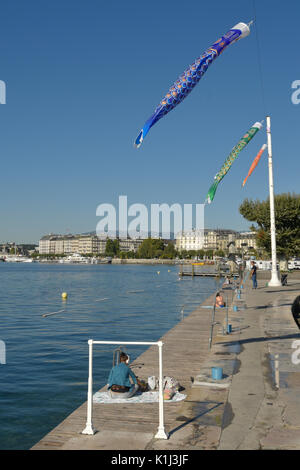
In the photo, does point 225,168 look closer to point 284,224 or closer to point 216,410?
point 216,410

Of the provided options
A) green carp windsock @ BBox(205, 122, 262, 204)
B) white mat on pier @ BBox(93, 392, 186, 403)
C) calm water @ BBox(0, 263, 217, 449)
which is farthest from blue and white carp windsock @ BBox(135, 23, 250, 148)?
green carp windsock @ BBox(205, 122, 262, 204)

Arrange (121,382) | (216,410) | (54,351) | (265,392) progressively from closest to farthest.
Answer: (216,410)
(265,392)
(121,382)
(54,351)

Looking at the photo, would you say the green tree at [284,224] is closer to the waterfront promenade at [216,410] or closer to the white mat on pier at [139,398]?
the waterfront promenade at [216,410]

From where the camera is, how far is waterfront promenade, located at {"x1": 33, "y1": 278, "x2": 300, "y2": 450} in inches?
316

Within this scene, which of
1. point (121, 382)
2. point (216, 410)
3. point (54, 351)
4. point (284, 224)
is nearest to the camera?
point (216, 410)

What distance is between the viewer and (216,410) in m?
9.62

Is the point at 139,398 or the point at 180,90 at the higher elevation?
the point at 180,90

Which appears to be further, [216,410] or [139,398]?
[139,398]

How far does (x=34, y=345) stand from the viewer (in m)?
24.1

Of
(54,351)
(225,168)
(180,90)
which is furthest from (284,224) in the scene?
(180,90)

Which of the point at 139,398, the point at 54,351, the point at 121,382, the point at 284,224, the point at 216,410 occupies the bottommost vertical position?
the point at 54,351

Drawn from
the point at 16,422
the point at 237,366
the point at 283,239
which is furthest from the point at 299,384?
the point at 283,239

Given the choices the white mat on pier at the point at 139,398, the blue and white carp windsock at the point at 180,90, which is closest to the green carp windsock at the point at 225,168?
the blue and white carp windsock at the point at 180,90

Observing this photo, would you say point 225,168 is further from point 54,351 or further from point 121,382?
point 121,382
